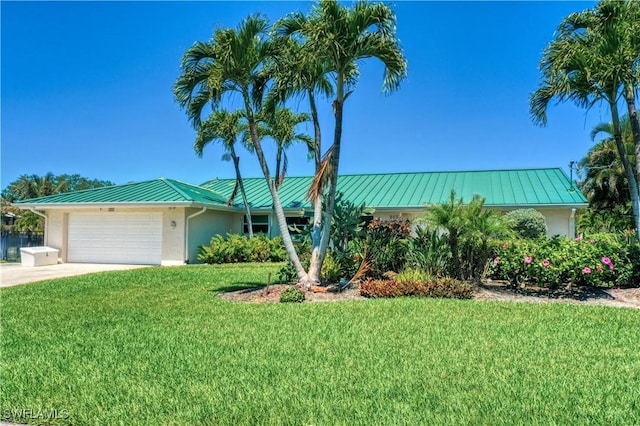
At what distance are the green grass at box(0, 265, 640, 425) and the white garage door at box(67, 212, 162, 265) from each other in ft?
37.4

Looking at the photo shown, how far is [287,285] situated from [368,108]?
7.64 m

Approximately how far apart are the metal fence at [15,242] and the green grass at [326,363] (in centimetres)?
1572

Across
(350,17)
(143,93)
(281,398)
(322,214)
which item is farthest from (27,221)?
(281,398)

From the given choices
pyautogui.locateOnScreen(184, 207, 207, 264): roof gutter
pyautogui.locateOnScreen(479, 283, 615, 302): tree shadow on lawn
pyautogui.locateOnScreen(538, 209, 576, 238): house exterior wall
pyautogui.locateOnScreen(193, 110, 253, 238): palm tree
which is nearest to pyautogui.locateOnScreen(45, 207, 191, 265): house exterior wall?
pyautogui.locateOnScreen(184, 207, 207, 264): roof gutter

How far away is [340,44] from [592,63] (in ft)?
17.7

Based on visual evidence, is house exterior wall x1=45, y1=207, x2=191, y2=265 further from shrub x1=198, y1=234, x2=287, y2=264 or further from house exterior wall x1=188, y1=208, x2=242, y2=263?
shrub x1=198, y1=234, x2=287, y2=264

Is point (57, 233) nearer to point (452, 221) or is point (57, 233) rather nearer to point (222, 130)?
point (222, 130)

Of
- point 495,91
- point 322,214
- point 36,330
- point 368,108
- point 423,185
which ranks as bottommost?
point 36,330

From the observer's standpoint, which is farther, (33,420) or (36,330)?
(36,330)

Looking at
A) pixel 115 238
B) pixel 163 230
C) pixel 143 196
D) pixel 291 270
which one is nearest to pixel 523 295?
pixel 291 270

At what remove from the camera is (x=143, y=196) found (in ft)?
65.5

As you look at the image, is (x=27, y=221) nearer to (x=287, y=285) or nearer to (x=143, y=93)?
(x=143, y=93)

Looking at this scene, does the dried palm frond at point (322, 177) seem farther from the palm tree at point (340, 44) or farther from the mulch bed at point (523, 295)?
the mulch bed at point (523, 295)

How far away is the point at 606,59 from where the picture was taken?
29.8 ft
